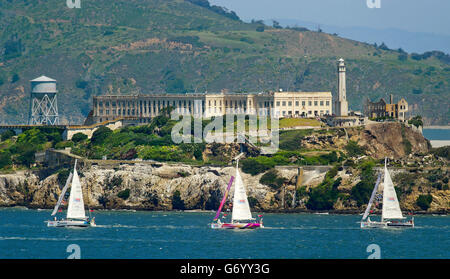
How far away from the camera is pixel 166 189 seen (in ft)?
405

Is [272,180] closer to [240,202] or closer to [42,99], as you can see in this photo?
[240,202]

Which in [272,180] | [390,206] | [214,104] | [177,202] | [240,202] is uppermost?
[214,104]

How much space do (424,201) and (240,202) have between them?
30274 mm

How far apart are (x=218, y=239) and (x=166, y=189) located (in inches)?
1454

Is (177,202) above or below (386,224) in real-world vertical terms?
below

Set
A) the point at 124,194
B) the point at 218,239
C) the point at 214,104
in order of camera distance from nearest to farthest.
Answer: the point at 218,239, the point at 124,194, the point at 214,104

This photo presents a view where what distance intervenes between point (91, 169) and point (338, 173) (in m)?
31.8

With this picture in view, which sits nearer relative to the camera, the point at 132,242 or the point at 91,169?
the point at 132,242

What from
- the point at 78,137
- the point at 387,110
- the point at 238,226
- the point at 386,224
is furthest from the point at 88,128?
the point at 386,224

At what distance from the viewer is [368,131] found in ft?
493

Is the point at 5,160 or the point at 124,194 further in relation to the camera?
the point at 5,160

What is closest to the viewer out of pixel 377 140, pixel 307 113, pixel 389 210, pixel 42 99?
pixel 389 210
